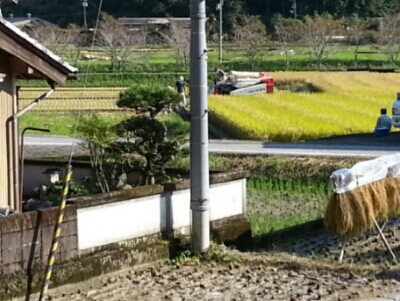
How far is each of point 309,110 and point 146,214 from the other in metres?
20.3

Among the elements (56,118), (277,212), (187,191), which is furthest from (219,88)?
(187,191)

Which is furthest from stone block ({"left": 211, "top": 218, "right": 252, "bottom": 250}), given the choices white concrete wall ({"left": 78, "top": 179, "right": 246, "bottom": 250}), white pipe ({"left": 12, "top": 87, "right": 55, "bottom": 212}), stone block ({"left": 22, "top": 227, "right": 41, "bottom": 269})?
stone block ({"left": 22, "top": 227, "right": 41, "bottom": 269})

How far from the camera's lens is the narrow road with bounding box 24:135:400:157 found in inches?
839

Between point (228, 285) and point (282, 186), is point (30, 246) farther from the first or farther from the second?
point (282, 186)

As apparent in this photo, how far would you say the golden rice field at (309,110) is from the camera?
84.9 feet

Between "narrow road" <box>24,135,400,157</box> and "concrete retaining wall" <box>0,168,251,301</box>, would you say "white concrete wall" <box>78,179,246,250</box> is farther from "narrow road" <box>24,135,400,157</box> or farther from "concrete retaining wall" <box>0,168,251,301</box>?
"narrow road" <box>24,135,400,157</box>

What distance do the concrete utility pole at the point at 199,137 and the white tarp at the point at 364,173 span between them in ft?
5.24

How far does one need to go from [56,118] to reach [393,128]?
37.7ft

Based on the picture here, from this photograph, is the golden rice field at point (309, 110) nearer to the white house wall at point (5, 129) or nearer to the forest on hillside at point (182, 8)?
the forest on hillside at point (182, 8)

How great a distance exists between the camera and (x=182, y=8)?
32719mm

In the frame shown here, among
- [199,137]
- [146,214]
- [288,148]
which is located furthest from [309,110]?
[146,214]

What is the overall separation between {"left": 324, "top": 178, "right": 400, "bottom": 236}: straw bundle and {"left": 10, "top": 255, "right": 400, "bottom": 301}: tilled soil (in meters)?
1.07

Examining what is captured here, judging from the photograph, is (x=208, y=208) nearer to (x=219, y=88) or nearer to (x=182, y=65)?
(x=219, y=88)

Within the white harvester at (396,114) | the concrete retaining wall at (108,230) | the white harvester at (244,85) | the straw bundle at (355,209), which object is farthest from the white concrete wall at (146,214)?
the white harvester at (244,85)
